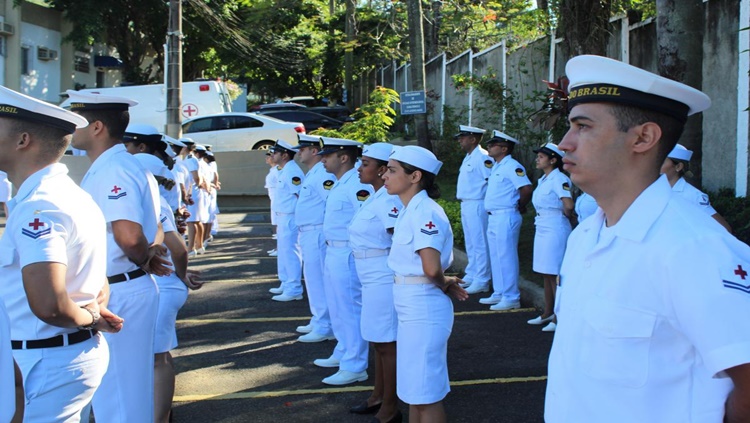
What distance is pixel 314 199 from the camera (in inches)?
340

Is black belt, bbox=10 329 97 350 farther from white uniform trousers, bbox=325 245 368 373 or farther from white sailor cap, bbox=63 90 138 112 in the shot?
white uniform trousers, bbox=325 245 368 373

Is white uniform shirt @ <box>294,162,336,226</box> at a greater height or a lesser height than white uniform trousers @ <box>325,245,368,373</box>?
greater

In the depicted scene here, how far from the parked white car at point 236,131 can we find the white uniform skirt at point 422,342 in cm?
2022

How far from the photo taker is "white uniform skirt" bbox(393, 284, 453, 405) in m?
4.67

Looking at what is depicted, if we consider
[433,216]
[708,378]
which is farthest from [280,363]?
[708,378]

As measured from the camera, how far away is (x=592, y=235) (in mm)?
2387

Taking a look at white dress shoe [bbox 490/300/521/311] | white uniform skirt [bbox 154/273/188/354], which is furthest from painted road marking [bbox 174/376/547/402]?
white dress shoe [bbox 490/300/521/311]

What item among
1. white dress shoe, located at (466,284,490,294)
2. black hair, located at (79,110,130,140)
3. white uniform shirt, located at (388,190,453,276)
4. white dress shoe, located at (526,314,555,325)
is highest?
black hair, located at (79,110,130,140)

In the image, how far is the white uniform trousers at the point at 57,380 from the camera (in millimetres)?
3094

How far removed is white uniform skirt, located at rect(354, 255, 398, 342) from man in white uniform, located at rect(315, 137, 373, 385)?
3.18ft

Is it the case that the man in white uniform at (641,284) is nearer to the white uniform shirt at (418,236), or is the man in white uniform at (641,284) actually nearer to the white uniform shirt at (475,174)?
the white uniform shirt at (418,236)

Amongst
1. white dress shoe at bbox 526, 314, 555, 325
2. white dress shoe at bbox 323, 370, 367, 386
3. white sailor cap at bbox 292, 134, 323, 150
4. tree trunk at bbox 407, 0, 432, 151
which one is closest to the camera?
white dress shoe at bbox 323, 370, 367, 386

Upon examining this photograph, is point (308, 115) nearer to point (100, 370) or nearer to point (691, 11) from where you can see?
point (691, 11)

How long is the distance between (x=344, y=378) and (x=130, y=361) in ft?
9.29
